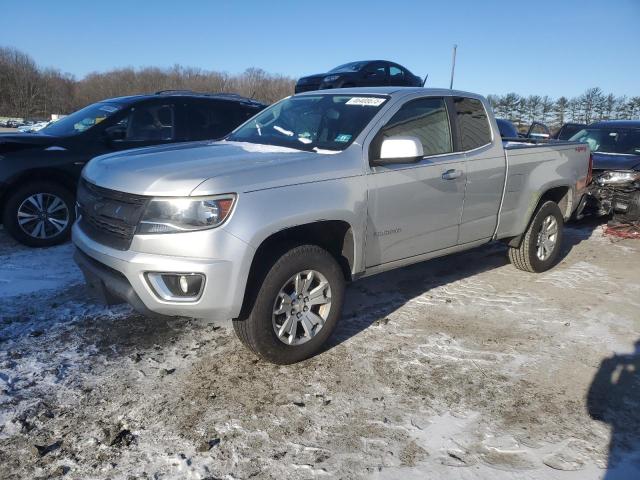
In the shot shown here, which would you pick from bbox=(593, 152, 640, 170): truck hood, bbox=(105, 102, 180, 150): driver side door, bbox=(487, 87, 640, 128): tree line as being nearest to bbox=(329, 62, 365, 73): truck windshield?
bbox=(593, 152, 640, 170): truck hood

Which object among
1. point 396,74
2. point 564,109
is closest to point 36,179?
point 396,74

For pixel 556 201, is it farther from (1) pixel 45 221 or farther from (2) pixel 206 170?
(1) pixel 45 221

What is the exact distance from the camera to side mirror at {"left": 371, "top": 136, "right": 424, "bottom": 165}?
11.5ft

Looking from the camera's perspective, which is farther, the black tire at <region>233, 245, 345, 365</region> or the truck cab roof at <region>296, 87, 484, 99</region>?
the truck cab roof at <region>296, 87, 484, 99</region>

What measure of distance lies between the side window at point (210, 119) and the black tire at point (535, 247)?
401 cm

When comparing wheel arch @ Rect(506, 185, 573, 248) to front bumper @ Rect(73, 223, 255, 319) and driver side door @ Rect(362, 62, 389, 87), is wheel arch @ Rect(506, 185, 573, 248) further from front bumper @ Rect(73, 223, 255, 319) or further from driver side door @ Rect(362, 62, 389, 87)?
driver side door @ Rect(362, 62, 389, 87)

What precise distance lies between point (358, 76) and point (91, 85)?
370 ft

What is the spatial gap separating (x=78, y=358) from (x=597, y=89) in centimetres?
4452

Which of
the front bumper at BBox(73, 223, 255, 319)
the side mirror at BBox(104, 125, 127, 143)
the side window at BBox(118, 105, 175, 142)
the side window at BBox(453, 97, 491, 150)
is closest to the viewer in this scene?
the front bumper at BBox(73, 223, 255, 319)

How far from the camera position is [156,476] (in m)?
2.33

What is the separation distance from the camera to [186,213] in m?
2.82

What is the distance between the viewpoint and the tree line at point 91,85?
80438 millimetres

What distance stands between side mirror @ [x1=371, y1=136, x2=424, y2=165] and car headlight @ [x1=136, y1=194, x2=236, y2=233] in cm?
122

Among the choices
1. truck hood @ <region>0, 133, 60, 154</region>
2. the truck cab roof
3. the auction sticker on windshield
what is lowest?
truck hood @ <region>0, 133, 60, 154</region>
